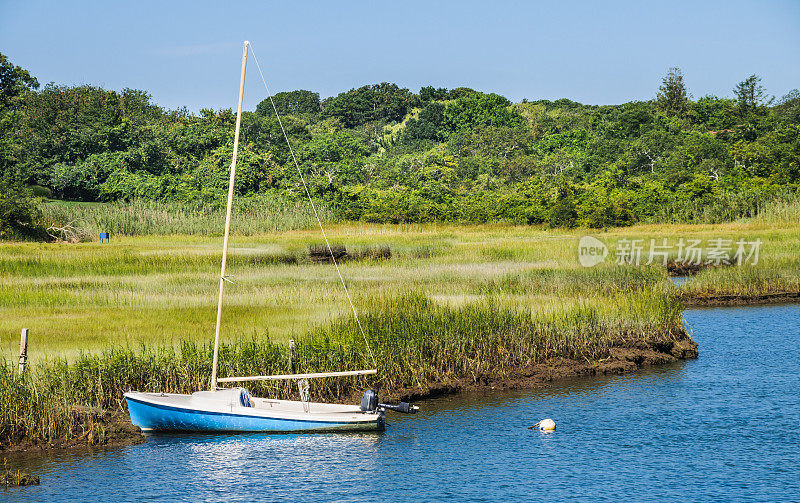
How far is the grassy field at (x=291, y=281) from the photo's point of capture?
28.3 m

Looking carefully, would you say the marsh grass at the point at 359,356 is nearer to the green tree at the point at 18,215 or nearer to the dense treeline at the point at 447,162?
the green tree at the point at 18,215

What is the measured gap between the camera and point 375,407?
19.8 m

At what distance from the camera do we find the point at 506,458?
1891 centimetres

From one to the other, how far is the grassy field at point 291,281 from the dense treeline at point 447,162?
429 inches

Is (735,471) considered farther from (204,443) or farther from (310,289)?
(310,289)

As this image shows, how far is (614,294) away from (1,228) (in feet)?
126

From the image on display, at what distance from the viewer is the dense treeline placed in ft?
236

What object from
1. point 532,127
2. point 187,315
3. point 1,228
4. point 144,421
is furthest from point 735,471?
point 532,127

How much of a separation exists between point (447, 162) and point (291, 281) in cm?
5904

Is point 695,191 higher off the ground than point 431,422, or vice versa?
→ point 695,191

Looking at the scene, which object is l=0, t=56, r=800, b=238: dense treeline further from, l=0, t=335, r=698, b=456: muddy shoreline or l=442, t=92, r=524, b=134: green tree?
l=0, t=335, r=698, b=456: muddy shoreline

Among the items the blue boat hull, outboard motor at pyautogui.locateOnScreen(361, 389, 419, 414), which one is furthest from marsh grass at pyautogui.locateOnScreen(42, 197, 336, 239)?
outboard motor at pyautogui.locateOnScreen(361, 389, 419, 414)

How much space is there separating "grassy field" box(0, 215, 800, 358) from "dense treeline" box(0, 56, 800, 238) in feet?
35.8

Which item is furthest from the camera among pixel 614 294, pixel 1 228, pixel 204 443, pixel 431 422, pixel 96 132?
pixel 96 132
